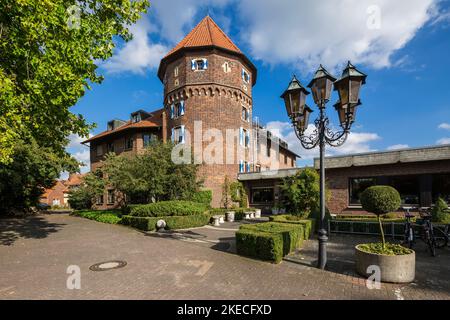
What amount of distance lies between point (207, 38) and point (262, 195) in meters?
16.9

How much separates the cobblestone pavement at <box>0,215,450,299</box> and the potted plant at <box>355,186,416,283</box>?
264mm

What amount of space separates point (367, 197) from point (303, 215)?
24.8 ft

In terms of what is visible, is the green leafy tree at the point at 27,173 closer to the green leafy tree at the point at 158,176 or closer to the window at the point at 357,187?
the green leafy tree at the point at 158,176

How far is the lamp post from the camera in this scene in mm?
5988

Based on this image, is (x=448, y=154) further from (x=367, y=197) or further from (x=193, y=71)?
(x=193, y=71)

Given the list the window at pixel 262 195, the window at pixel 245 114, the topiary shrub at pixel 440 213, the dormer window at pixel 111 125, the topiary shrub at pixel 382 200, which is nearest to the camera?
the topiary shrub at pixel 382 200

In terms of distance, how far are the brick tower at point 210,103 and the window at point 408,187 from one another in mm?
12966

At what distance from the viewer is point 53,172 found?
21.3 meters

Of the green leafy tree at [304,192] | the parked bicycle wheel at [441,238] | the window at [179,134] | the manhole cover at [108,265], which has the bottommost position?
the manhole cover at [108,265]

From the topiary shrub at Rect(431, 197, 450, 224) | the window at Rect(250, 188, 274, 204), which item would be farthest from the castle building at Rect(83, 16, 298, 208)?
the topiary shrub at Rect(431, 197, 450, 224)

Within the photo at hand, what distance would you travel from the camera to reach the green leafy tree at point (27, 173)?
18.4 meters

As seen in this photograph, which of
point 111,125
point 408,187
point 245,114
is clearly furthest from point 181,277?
point 111,125

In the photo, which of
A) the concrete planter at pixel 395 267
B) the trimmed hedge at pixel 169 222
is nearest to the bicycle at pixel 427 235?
the concrete planter at pixel 395 267

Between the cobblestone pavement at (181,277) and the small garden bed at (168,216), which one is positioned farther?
the small garden bed at (168,216)
